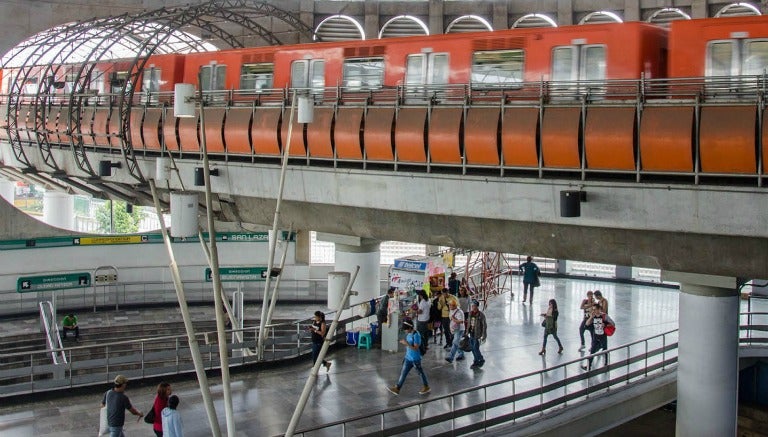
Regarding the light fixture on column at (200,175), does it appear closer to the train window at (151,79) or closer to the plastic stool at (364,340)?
the plastic stool at (364,340)

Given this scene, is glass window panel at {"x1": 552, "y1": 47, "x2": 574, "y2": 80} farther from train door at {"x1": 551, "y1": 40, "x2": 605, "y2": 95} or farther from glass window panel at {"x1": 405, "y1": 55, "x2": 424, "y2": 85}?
glass window panel at {"x1": 405, "y1": 55, "x2": 424, "y2": 85}

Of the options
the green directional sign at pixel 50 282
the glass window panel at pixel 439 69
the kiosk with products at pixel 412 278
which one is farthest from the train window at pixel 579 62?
the green directional sign at pixel 50 282

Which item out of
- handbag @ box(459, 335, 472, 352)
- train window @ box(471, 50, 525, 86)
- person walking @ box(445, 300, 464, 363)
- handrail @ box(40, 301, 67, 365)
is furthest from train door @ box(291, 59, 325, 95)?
handrail @ box(40, 301, 67, 365)

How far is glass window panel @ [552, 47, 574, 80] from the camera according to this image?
1819 cm

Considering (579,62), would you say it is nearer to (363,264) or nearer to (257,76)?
(363,264)

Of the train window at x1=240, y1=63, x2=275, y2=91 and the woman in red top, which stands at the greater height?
the train window at x1=240, y1=63, x2=275, y2=91

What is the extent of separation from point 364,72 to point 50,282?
13983 mm

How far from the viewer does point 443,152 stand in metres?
17.2

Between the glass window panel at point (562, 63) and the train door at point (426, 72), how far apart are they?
2907 millimetres

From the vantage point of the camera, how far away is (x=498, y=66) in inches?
767

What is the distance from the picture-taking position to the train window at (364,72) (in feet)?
71.5

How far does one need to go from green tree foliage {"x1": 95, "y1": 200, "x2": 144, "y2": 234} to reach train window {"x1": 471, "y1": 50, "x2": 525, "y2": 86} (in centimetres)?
2455

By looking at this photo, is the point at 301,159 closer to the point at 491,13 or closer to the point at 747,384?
the point at 747,384

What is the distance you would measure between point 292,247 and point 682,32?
79.8ft
